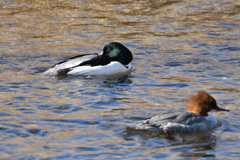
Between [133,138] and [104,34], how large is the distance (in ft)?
28.1

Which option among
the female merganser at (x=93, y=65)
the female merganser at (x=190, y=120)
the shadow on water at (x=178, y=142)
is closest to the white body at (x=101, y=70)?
the female merganser at (x=93, y=65)

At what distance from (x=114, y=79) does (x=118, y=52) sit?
1070 mm

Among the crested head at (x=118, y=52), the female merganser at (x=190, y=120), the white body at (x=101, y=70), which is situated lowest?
the female merganser at (x=190, y=120)

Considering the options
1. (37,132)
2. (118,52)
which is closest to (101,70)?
(118,52)

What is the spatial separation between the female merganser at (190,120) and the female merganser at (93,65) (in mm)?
4088

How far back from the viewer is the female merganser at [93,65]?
11.4m

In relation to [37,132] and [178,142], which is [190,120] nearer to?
[178,142]

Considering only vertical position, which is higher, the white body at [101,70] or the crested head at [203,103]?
the white body at [101,70]

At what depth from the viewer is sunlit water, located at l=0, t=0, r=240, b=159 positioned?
268 inches

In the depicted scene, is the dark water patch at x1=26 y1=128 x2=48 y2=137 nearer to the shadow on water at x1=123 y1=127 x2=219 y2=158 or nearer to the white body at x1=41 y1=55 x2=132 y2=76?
the shadow on water at x1=123 y1=127 x2=219 y2=158

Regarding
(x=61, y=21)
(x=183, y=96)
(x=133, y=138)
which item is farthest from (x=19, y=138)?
(x=61, y=21)

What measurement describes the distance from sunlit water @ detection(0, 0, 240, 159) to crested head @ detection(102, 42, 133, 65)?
14.6 inches

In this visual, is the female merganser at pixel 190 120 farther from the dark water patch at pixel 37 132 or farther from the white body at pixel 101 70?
the white body at pixel 101 70

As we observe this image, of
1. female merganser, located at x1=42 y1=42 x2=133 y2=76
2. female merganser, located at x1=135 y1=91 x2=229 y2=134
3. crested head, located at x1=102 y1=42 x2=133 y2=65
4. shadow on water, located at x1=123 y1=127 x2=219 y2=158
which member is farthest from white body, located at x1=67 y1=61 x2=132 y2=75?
shadow on water, located at x1=123 y1=127 x2=219 y2=158
